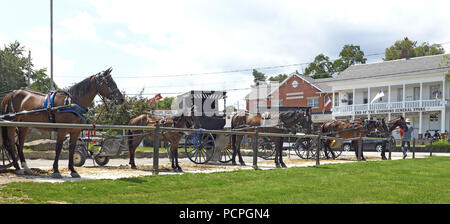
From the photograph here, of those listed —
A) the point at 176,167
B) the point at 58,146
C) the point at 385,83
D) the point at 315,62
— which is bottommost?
the point at 176,167

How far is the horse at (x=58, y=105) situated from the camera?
29.8 ft

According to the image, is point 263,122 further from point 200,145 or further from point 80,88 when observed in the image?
point 80,88

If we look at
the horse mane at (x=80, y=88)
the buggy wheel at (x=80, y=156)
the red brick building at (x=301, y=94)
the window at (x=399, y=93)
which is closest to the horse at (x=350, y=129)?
the buggy wheel at (x=80, y=156)

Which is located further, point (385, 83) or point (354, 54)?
point (354, 54)

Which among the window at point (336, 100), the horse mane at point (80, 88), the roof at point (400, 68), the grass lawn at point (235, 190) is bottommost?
the grass lawn at point (235, 190)

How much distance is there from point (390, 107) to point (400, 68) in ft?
16.1

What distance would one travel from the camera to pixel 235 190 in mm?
7508

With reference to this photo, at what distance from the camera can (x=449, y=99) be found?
4288 centimetres

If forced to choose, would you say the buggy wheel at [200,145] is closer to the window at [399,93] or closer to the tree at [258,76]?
the window at [399,93]

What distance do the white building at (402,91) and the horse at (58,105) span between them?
38.7 m

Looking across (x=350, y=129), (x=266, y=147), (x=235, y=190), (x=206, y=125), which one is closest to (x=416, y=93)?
(x=350, y=129)
